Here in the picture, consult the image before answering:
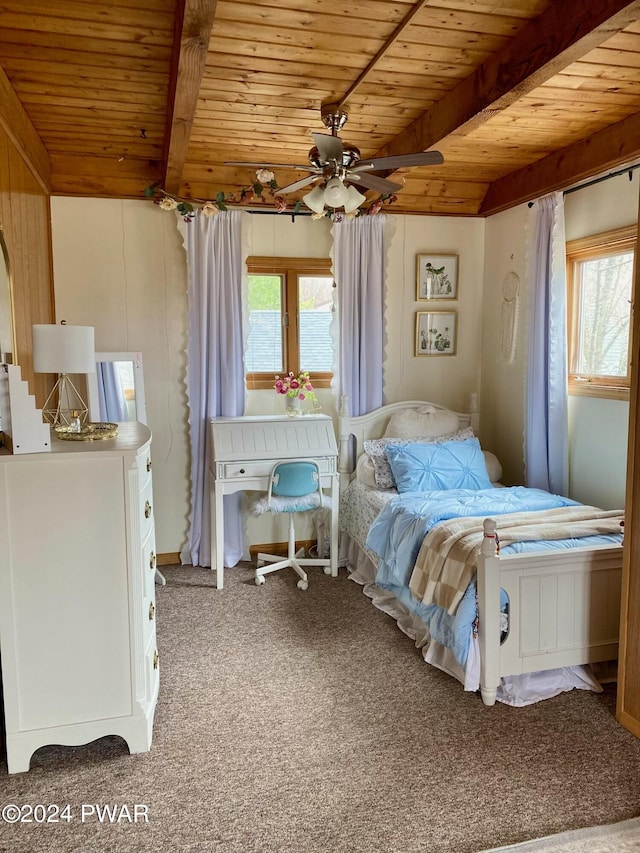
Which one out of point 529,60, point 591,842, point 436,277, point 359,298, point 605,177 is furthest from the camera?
point 436,277

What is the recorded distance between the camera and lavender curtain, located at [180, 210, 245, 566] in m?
4.16

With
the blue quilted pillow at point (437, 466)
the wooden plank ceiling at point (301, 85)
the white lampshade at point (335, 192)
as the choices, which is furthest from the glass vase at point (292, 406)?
the white lampshade at point (335, 192)

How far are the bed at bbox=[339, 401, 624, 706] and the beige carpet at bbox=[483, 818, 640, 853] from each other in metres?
0.71

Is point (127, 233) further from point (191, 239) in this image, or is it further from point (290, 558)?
point (290, 558)

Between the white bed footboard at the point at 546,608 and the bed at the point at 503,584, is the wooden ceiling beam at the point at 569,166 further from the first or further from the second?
the white bed footboard at the point at 546,608

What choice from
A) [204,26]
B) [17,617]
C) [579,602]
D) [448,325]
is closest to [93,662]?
[17,617]

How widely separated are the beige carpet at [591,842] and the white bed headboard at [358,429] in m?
2.83

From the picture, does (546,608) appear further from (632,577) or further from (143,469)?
(143,469)

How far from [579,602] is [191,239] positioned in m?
3.18

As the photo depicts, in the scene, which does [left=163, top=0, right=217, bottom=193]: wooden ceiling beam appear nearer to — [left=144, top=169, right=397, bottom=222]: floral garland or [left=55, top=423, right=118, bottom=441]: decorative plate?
[left=144, top=169, right=397, bottom=222]: floral garland

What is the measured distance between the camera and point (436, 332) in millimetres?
4742

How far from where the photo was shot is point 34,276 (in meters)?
3.38

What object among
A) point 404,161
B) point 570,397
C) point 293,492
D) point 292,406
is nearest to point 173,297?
point 292,406

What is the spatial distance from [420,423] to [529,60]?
2553mm
